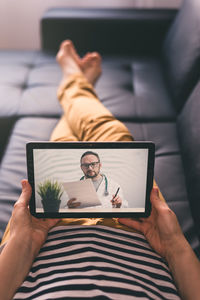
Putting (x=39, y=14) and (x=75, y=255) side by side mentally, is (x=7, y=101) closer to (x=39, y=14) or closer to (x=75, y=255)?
(x=75, y=255)

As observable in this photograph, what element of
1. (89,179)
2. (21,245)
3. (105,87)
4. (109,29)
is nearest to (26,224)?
(21,245)

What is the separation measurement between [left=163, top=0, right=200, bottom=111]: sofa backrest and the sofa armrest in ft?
0.78

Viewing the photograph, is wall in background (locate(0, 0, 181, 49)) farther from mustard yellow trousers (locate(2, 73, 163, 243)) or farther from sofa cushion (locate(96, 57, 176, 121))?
mustard yellow trousers (locate(2, 73, 163, 243))

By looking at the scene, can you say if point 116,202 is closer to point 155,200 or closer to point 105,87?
point 155,200

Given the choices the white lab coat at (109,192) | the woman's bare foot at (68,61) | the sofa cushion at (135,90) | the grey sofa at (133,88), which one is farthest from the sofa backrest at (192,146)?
the woman's bare foot at (68,61)

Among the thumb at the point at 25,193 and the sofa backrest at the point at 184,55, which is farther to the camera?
the sofa backrest at the point at 184,55

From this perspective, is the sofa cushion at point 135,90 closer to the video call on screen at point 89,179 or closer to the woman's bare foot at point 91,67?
the woman's bare foot at point 91,67

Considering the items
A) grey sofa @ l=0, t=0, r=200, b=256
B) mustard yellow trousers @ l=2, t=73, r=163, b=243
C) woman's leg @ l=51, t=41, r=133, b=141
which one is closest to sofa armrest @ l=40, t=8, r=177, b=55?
grey sofa @ l=0, t=0, r=200, b=256

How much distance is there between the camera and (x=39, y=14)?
2.29m

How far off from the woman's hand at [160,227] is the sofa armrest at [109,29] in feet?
3.95

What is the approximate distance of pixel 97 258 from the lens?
2.38 ft

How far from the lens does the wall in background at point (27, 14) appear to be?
221 cm

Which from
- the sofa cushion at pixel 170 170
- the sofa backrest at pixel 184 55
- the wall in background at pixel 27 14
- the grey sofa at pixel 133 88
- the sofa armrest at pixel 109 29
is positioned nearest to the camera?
the sofa cushion at pixel 170 170

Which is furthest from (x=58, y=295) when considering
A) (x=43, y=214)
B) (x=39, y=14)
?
(x=39, y=14)
